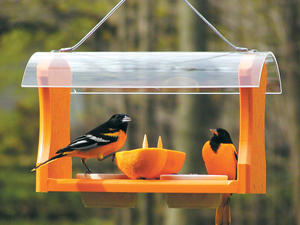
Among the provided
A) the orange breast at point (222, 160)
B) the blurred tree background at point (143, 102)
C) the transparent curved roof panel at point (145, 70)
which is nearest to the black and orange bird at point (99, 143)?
the transparent curved roof panel at point (145, 70)

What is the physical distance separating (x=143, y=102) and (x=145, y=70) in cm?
869

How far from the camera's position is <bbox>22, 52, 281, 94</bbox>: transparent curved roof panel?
4895mm

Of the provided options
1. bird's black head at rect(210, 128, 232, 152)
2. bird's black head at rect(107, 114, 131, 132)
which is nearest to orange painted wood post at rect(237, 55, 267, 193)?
bird's black head at rect(210, 128, 232, 152)

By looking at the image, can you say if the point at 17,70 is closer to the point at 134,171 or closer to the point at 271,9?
the point at 271,9

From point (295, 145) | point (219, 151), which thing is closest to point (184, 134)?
point (295, 145)

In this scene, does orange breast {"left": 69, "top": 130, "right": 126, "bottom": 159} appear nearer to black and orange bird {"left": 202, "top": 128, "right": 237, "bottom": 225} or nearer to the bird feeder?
the bird feeder

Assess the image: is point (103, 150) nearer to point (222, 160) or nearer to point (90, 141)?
point (90, 141)

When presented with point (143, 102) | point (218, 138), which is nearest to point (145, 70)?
point (218, 138)

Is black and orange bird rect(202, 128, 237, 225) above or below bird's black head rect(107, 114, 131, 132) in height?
below

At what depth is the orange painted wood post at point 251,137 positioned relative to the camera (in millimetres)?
4750

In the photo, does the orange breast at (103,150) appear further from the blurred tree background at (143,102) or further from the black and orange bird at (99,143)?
the blurred tree background at (143,102)

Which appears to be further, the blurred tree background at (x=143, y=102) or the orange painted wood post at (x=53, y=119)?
the blurred tree background at (x=143, y=102)

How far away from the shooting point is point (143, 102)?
13664 mm

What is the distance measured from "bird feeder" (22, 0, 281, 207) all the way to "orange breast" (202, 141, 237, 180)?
0.24 m
